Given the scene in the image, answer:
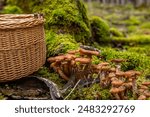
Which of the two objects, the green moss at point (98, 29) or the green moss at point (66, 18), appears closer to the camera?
the green moss at point (66, 18)

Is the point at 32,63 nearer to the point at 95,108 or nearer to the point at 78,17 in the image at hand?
the point at 95,108

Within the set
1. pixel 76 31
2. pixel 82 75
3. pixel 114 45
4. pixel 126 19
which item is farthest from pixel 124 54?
pixel 126 19

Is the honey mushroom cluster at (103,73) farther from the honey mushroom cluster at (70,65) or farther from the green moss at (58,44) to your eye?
the green moss at (58,44)

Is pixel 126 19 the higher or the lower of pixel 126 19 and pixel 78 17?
the lower

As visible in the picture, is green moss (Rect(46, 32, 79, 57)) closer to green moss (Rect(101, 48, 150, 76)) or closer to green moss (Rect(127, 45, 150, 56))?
green moss (Rect(101, 48, 150, 76))

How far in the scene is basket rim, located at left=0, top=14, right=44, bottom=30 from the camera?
10.6 feet

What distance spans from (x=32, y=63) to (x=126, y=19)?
8.11 meters

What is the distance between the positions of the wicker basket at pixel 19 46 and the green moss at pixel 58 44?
64 centimetres

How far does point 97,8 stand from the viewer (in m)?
13.7

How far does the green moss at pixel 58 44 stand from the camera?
412 cm

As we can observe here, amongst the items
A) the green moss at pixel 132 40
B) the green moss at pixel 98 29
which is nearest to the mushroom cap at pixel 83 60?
the green moss at pixel 98 29

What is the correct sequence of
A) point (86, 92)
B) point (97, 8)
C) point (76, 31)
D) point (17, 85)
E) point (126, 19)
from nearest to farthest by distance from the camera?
point (86, 92), point (17, 85), point (76, 31), point (126, 19), point (97, 8)

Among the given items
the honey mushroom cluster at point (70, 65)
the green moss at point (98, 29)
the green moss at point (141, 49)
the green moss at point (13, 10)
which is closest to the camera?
the honey mushroom cluster at point (70, 65)

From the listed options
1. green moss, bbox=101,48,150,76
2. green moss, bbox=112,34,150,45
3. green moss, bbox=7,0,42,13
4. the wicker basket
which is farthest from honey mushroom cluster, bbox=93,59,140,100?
green moss, bbox=112,34,150,45
